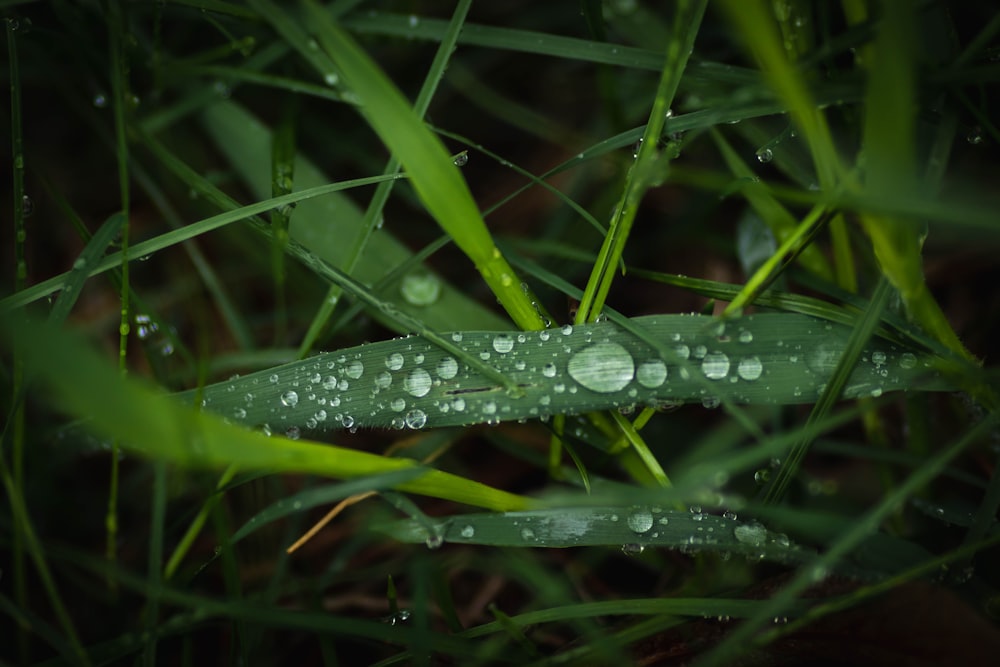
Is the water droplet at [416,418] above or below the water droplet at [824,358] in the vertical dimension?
below

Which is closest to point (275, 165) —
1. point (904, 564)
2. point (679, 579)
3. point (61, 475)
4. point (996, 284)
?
point (61, 475)

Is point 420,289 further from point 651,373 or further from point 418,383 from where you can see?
point 651,373

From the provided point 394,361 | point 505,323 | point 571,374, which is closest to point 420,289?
point 505,323

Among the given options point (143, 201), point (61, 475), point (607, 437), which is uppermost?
point (143, 201)

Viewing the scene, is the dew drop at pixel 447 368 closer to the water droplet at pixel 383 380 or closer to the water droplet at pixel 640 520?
the water droplet at pixel 383 380

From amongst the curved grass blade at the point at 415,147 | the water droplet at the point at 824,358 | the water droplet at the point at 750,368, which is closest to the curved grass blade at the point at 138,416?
the curved grass blade at the point at 415,147

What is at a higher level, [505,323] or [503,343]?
[505,323]

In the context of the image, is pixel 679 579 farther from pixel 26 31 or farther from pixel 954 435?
pixel 26 31
